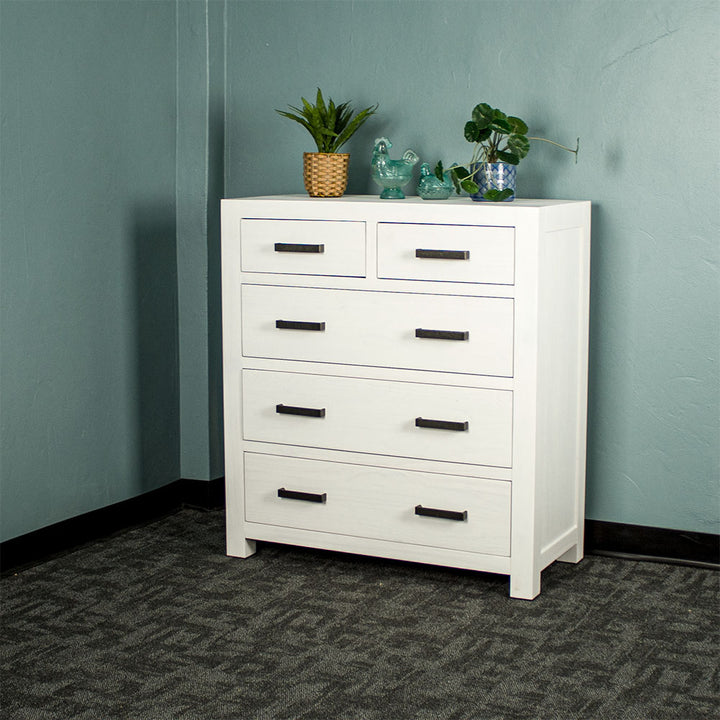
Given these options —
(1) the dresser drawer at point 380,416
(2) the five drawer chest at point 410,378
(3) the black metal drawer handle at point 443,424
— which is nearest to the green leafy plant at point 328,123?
(2) the five drawer chest at point 410,378

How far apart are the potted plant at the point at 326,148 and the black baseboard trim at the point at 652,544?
119 cm

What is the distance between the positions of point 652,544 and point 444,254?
3.42 feet

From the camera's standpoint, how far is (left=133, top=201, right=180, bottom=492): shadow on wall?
3285 mm

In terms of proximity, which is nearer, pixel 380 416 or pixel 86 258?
pixel 380 416

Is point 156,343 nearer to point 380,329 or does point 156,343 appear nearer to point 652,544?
point 380,329

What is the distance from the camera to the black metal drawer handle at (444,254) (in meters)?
2.60

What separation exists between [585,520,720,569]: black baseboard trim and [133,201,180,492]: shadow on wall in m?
1.34

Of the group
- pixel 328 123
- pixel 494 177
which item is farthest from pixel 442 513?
pixel 328 123

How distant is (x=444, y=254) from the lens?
262cm

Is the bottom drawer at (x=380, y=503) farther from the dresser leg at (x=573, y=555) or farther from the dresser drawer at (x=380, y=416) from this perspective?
the dresser leg at (x=573, y=555)

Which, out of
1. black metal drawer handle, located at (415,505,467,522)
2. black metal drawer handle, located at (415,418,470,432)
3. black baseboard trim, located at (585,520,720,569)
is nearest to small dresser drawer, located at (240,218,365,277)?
black metal drawer handle, located at (415,418,470,432)

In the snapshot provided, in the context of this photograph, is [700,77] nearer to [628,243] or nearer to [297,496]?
[628,243]

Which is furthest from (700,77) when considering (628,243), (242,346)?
Result: (242,346)

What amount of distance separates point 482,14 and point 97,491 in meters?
1.76
